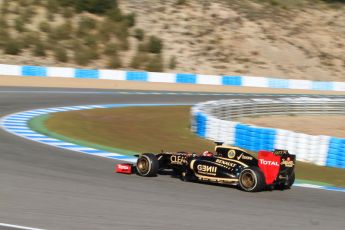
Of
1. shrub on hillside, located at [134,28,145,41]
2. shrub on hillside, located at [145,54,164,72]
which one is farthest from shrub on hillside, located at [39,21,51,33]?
shrub on hillside, located at [145,54,164,72]

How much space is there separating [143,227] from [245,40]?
127 ft

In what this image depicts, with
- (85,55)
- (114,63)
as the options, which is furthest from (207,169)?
(85,55)

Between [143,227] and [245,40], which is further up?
[245,40]

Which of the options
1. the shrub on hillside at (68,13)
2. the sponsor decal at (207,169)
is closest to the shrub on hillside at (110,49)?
the shrub on hillside at (68,13)

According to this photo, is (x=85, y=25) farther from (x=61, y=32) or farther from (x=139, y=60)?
(x=139, y=60)

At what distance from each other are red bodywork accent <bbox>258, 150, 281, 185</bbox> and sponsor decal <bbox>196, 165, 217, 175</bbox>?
681 millimetres

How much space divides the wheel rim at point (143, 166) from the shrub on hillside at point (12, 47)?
89.5 ft

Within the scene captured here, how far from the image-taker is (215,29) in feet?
149

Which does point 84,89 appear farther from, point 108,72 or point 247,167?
point 247,167

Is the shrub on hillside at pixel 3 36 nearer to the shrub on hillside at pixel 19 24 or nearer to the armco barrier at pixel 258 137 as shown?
the shrub on hillside at pixel 19 24

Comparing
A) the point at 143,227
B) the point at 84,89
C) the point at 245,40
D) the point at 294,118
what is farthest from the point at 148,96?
the point at 143,227

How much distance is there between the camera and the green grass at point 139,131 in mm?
12846

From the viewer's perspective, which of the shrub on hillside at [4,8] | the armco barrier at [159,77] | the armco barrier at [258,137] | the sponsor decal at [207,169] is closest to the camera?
the sponsor decal at [207,169]

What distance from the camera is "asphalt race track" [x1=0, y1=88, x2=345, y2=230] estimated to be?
734 centimetres
